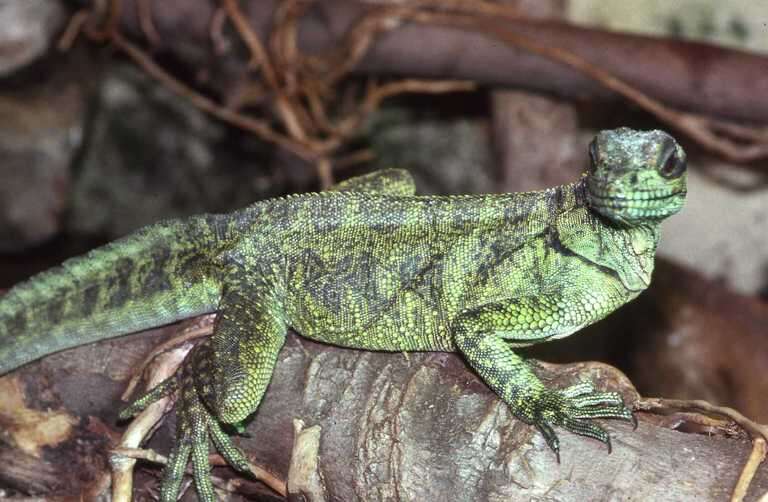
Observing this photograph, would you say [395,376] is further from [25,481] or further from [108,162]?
[108,162]

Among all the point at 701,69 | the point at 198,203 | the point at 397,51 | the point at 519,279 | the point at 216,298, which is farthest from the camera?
the point at 198,203

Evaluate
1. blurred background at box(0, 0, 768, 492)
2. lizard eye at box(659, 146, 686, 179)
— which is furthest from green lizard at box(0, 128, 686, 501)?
blurred background at box(0, 0, 768, 492)

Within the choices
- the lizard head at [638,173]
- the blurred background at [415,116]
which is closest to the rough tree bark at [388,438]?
the lizard head at [638,173]

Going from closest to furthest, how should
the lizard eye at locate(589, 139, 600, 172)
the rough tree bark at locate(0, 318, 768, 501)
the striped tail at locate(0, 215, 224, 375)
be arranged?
the rough tree bark at locate(0, 318, 768, 501) < the lizard eye at locate(589, 139, 600, 172) < the striped tail at locate(0, 215, 224, 375)

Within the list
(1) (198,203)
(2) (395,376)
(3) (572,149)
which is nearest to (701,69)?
(3) (572,149)

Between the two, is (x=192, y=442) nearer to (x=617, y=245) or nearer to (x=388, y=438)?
(x=388, y=438)

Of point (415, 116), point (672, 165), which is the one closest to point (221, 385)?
point (672, 165)

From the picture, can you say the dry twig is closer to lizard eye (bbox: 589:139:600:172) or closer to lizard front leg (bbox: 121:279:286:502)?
lizard eye (bbox: 589:139:600:172)
